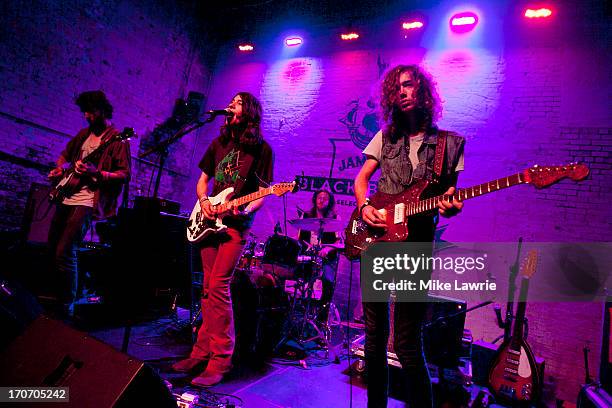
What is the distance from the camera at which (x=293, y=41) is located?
8258 mm

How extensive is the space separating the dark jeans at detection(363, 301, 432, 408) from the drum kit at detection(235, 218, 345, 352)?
203 cm

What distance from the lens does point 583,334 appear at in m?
4.81

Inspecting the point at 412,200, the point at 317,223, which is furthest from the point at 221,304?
the point at 317,223

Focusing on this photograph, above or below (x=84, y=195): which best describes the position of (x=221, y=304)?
below

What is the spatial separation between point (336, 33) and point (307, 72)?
3.43ft

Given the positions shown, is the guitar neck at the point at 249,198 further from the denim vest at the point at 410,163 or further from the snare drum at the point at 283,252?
the snare drum at the point at 283,252

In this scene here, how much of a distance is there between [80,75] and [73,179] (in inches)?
150

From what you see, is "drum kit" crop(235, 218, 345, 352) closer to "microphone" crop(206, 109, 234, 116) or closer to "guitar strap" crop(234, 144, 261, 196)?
"guitar strap" crop(234, 144, 261, 196)

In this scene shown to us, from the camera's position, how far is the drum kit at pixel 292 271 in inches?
177

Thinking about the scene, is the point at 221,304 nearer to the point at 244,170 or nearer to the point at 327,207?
the point at 244,170

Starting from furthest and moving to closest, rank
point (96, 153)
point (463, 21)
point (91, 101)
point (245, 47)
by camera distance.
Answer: point (245, 47)
point (463, 21)
point (91, 101)
point (96, 153)

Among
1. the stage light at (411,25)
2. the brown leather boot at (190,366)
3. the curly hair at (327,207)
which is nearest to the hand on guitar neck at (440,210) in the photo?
the brown leather boot at (190,366)

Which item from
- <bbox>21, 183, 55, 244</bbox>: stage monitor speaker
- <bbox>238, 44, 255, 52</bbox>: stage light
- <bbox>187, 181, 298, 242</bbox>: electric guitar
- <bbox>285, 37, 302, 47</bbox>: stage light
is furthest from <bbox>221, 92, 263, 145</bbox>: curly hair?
<bbox>238, 44, 255, 52</bbox>: stage light

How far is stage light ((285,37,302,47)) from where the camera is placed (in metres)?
8.20
